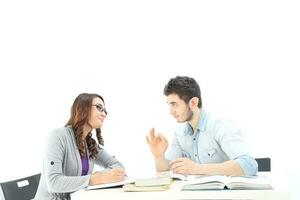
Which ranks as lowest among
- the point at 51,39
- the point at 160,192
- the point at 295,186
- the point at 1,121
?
the point at 295,186

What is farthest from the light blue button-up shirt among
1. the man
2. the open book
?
the open book

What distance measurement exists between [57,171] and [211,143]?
0.90 meters

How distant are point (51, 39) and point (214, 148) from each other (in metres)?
1.84

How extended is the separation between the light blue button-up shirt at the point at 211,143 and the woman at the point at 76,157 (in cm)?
42

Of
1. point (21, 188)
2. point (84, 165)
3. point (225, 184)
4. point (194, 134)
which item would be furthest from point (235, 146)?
point (21, 188)

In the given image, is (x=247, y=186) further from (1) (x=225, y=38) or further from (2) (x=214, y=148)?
(1) (x=225, y=38)

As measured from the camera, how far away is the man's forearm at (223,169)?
2232 mm

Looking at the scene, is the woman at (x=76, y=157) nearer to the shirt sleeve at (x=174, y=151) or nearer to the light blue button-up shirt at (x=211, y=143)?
the shirt sleeve at (x=174, y=151)

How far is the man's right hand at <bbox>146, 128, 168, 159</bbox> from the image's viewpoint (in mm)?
2641

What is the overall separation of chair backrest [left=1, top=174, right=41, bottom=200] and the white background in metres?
1.11

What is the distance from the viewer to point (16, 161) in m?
3.79

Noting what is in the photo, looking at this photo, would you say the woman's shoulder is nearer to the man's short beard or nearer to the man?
the man

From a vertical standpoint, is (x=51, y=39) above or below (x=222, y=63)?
above

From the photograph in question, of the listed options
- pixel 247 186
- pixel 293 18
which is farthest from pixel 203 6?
pixel 247 186
